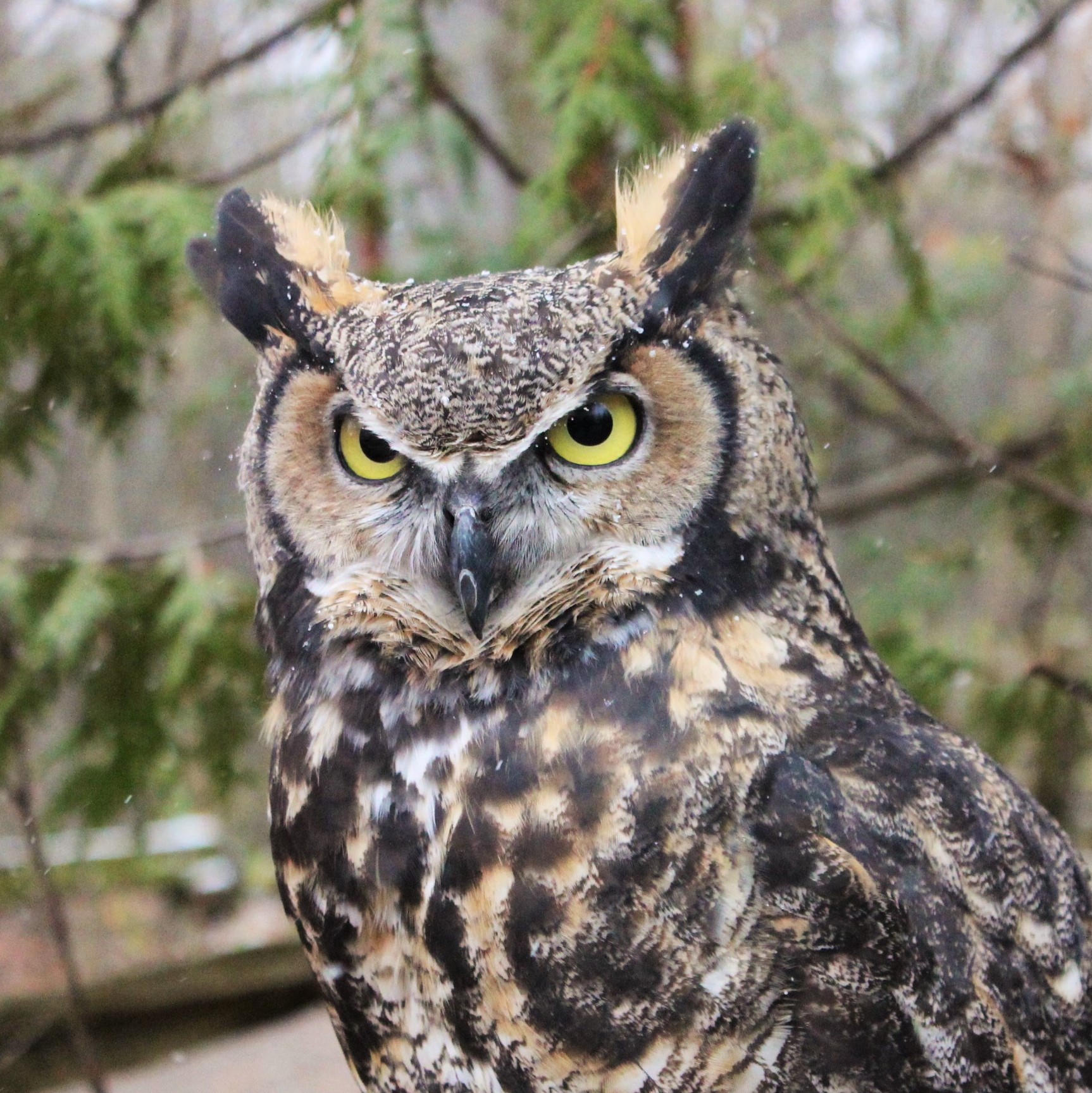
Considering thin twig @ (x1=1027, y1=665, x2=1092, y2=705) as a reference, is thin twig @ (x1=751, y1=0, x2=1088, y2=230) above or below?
above

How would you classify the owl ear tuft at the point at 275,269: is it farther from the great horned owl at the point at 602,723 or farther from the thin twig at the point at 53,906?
the thin twig at the point at 53,906

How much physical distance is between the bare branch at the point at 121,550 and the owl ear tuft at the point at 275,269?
120cm

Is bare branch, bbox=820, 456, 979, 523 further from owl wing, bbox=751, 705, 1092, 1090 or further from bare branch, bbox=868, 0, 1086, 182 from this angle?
owl wing, bbox=751, 705, 1092, 1090

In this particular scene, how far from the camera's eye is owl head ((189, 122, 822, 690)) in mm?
1242

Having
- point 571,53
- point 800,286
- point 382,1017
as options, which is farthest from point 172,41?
point 382,1017

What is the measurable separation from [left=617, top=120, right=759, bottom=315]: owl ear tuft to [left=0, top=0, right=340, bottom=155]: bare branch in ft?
4.83

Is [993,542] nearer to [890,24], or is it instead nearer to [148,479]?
[890,24]

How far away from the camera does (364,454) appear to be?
4.39 ft

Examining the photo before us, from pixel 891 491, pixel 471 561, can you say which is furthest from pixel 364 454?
pixel 891 491

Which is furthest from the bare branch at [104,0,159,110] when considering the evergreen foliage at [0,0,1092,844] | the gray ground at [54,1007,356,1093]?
the gray ground at [54,1007,356,1093]

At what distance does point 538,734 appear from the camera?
1.30 meters

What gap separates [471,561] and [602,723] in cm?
23

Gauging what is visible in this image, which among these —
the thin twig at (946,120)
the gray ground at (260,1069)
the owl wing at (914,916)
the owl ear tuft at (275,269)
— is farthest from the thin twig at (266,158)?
the gray ground at (260,1069)

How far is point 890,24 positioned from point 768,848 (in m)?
4.15
